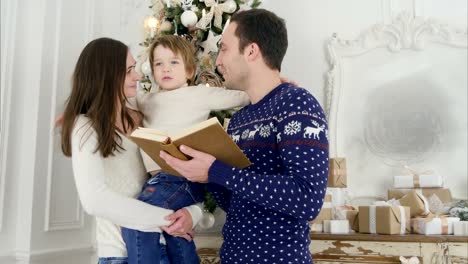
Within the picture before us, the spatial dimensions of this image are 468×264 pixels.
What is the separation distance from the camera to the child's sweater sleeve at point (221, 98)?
213 centimetres

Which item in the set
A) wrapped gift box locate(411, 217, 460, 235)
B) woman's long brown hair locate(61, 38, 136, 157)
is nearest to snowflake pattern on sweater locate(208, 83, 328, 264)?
woman's long brown hair locate(61, 38, 136, 157)

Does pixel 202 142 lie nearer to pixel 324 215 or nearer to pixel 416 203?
pixel 324 215

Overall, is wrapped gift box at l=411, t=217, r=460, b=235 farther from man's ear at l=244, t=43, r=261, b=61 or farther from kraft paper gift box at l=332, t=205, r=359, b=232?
man's ear at l=244, t=43, r=261, b=61

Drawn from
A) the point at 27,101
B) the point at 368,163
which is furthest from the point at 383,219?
the point at 27,101

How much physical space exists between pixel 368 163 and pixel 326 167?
6.24 feet

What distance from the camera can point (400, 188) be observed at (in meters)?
3.02

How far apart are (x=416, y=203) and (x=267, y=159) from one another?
58.8 inches

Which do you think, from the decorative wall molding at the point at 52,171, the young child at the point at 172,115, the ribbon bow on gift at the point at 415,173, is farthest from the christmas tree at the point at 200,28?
the ribbon bow on gift at the point at 415,173

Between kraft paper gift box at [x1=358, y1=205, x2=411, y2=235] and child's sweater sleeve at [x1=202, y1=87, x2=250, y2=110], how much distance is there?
1112 millimetres

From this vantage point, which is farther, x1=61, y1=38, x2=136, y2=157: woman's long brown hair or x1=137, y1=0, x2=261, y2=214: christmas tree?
x1=137, y1=0, x2=261, y2=214: christmas tree

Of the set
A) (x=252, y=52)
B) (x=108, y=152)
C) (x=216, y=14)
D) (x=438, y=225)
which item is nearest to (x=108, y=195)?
(x=108, y=152)

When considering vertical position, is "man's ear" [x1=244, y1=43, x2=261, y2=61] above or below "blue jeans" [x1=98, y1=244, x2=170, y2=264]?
above

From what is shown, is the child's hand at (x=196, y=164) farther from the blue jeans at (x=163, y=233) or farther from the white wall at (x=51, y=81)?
the white wall at (x=51, y=81)

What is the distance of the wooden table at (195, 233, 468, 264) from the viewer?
2.44m
